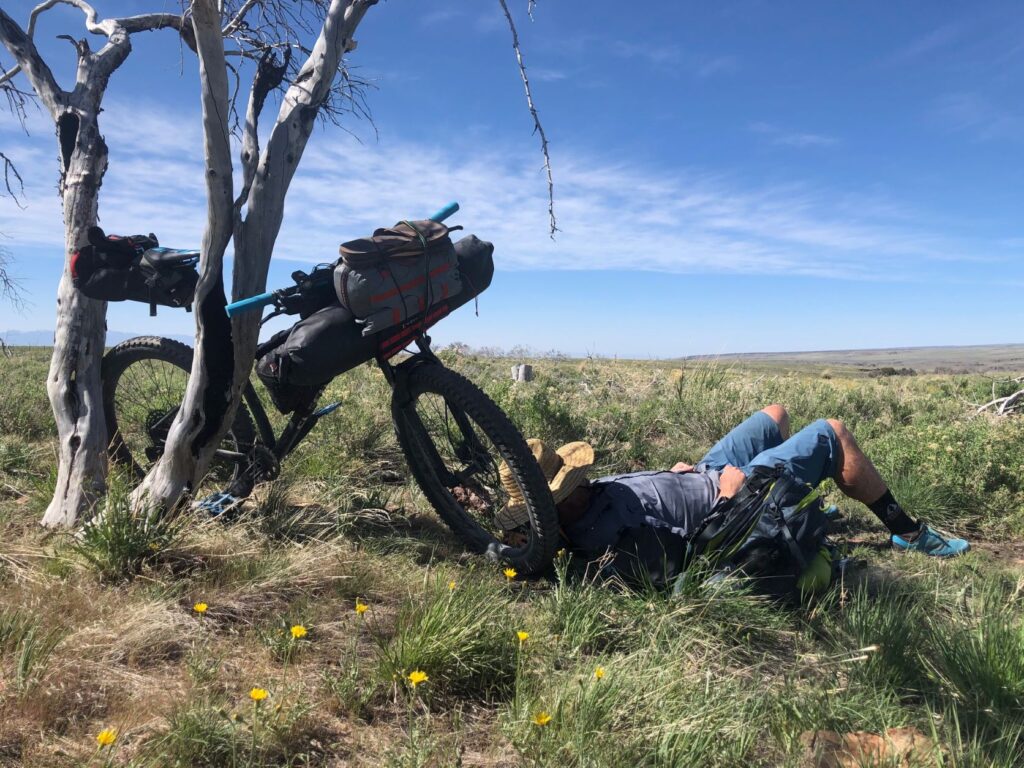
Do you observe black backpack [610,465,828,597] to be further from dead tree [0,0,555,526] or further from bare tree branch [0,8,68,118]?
bare tree branch [0,8,68,118]

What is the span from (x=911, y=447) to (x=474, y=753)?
4.39 metres

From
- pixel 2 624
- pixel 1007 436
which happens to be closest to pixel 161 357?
pixel 2 624

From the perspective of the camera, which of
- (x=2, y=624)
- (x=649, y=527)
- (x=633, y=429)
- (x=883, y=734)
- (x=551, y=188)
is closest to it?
(x=883, y=734)

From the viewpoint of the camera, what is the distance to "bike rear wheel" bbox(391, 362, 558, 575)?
9.59 ft

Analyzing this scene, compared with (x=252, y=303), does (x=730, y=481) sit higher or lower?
lower

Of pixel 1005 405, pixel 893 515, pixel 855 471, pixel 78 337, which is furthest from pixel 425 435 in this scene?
pixel 1005 405

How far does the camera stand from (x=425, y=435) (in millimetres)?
3453

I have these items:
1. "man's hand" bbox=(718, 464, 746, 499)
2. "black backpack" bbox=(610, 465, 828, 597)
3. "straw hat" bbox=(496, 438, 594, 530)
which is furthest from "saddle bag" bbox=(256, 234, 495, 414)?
"man's hand" bbox=(718, 464, 746, 499)

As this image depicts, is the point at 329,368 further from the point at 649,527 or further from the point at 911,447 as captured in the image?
the point at 911,447

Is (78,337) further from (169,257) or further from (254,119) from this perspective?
(254,119)

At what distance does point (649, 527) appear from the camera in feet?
9.82

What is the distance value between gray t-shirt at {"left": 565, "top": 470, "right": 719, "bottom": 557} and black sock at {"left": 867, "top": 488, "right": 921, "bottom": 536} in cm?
103

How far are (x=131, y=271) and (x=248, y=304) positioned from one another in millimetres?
832

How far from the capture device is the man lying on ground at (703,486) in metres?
3.17
